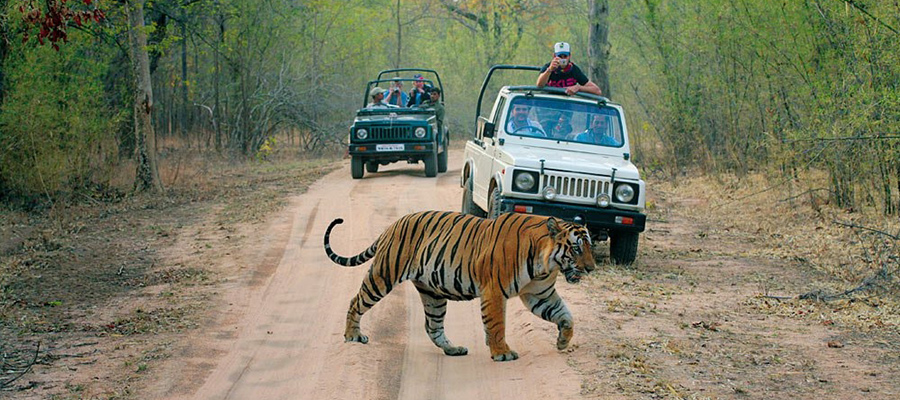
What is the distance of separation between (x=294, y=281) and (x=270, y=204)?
207 inches

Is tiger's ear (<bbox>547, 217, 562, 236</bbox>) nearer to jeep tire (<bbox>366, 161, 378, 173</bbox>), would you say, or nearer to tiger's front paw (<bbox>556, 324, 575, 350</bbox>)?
tiger's front paw (<bbox>556, 324, 575, 350</bbox>)

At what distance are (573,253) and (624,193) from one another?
12.1 ft

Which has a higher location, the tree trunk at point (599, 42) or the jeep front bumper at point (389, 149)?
the tree trunk at point (599, 42)

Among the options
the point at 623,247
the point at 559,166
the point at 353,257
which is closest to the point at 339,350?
the point at 353,257

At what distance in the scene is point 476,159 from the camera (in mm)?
11617

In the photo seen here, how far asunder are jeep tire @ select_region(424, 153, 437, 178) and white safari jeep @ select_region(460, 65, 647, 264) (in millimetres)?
6261

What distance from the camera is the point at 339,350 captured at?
23.1 ft

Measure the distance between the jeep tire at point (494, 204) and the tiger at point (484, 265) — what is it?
8.74ft

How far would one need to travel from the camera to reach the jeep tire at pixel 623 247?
999 centimetres

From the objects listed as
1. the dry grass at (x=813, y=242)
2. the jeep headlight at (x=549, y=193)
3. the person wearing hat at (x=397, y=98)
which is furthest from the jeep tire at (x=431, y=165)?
the jeep headlight at (x=549, y=193)

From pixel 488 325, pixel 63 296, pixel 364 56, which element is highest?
pixel 364 56

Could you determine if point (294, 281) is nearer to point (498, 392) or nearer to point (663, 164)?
point (498, 392)

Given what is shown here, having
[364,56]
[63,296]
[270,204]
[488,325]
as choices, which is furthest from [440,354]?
[364,56]

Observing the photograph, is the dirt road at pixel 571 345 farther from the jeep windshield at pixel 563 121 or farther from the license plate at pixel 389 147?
the license plate at pixel 389 147
